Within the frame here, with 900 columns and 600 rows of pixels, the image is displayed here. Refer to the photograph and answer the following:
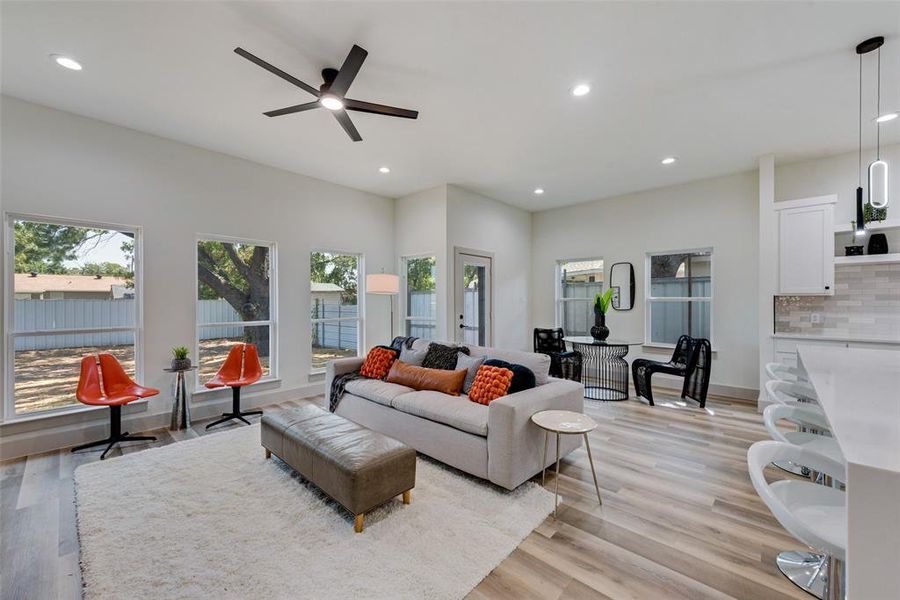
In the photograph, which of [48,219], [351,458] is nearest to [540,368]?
[351,458]

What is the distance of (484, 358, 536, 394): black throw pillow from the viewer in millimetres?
2932

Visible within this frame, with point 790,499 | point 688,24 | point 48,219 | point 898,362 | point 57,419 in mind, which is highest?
point 688,24

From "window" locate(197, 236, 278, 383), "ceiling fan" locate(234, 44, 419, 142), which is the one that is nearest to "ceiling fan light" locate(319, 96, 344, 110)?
"ceiling fan" locate(234, 44, 419, 142)

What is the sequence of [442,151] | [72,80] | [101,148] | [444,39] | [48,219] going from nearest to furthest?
1. [444,39]
2. [72,80]
3. [48,219]
4. [101,148]
5. [442,151]

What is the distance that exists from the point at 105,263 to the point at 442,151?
12.2ft

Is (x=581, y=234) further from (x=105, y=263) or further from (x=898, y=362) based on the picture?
(x=105, y=263)

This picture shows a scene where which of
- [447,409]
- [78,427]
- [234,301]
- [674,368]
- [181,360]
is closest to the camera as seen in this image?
[447,409]

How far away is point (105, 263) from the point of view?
365cm

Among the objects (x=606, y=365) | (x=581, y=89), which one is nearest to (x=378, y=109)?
(x=581, y=89)

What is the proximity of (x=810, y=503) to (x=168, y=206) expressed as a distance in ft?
17.9

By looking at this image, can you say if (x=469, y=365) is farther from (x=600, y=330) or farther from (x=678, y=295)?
(x=678, y=295)

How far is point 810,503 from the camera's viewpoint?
1315 mm

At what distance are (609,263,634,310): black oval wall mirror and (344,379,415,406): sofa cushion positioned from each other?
4.15 meters

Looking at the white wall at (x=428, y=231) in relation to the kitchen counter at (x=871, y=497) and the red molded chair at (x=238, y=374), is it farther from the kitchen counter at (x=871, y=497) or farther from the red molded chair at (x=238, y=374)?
the kitchen counter at (x=871, y=497)
